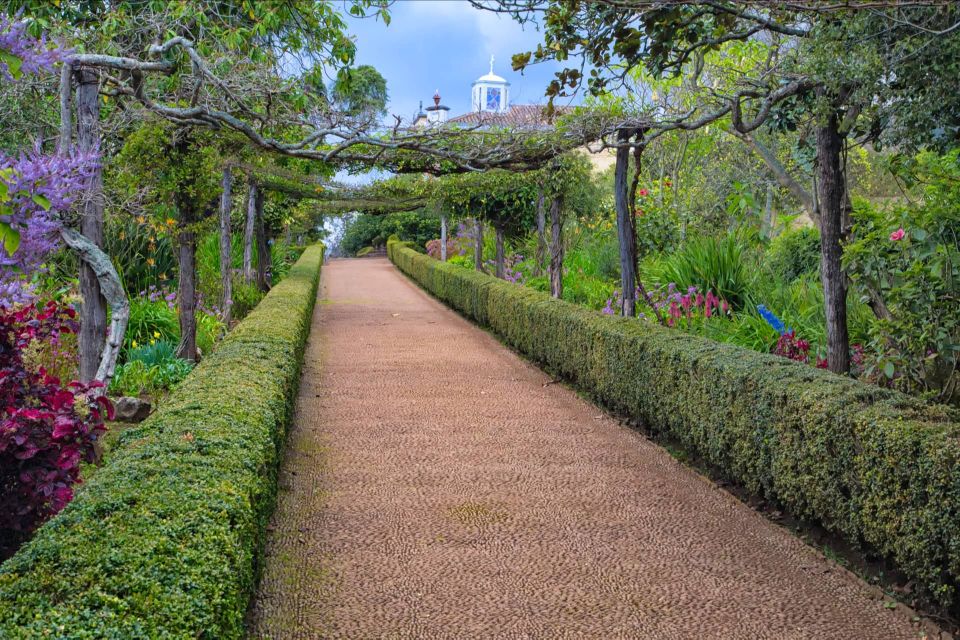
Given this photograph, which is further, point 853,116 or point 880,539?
point 853,116

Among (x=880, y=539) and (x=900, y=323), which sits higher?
(x=900, y=323)

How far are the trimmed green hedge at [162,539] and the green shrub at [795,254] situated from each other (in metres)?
8.03

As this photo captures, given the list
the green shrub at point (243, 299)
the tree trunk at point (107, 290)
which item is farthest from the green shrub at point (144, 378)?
the green shrub at point (243, 299)

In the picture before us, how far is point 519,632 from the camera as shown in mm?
3459

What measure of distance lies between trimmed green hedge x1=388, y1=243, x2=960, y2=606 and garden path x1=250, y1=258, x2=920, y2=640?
0.82ft

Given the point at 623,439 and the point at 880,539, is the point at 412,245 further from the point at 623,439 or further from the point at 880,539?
the point at 880,539

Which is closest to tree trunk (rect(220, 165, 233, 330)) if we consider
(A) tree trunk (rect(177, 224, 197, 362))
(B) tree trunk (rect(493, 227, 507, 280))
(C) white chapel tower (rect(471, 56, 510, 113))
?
(A) tree trunk (rect(177, 224, 197, 362))

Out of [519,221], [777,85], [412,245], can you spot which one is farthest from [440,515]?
[412,245]

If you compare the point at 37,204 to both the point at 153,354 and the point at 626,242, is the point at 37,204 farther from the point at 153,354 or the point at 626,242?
the point at 626,242

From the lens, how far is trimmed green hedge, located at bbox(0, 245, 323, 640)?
7.20 ft

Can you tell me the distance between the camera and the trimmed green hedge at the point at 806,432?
3.55 m

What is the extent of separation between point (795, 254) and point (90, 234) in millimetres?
8764

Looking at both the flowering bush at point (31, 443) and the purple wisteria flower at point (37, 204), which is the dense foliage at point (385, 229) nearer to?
the purple wisteria flower at point (37, 204)

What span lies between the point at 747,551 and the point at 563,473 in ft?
5.01
